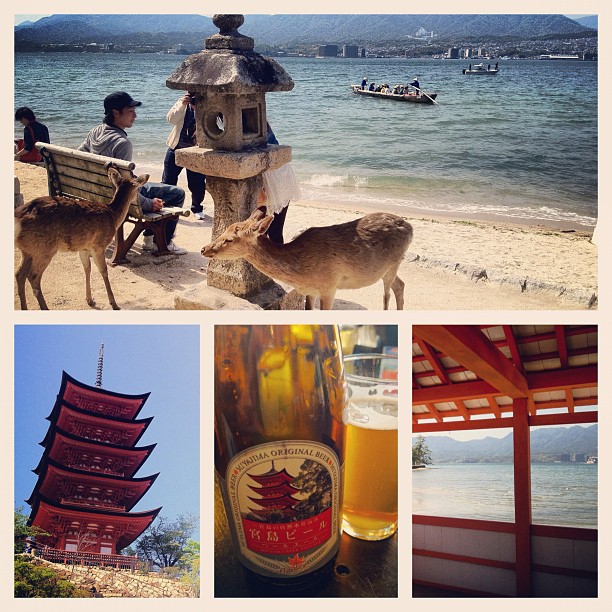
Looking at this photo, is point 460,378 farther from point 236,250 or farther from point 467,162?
point 467,162

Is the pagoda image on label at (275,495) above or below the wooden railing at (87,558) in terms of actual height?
above

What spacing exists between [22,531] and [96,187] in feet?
8.80

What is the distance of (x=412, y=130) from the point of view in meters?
16.4

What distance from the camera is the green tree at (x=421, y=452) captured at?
4.00 metres

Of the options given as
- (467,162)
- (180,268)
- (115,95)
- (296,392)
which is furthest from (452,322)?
(467,162)

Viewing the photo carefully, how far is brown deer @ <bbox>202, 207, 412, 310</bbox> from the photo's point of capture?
302 cm

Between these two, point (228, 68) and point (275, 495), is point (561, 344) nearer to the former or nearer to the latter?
point (275, 495)

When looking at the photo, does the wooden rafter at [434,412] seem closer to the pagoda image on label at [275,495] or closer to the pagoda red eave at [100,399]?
the pagoda red eave at [100,399]

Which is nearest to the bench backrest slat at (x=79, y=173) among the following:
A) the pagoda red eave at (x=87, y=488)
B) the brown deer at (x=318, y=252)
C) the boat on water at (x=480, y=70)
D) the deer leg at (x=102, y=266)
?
the deer leg at (x=102, y=266)

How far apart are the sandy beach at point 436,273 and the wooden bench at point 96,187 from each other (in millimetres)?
169

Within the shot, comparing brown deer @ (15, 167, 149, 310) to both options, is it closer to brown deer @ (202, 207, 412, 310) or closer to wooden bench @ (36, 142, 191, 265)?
wooden bench @ (36, 142, 191, 265)

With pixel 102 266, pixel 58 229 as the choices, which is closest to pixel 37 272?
pixel 58 229

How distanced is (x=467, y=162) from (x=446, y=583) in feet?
34.0

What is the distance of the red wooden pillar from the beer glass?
2009 millimetres
